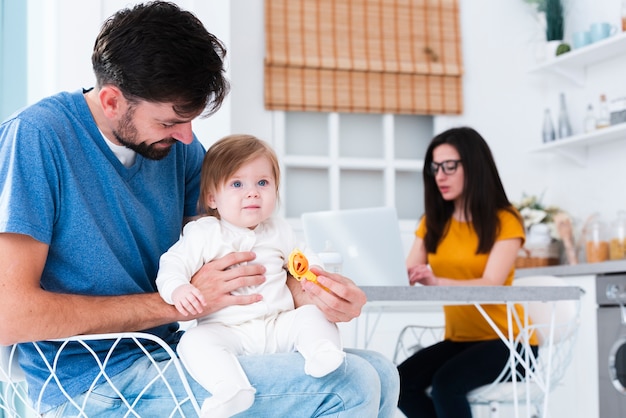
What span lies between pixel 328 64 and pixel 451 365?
2.13 m

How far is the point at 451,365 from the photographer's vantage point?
2.77 meters

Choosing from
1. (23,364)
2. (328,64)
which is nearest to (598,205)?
(328,64)

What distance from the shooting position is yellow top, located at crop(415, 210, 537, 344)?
2.99 m

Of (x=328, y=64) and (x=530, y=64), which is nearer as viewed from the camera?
(x=328, y=64)

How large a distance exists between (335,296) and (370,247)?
103 centimetres

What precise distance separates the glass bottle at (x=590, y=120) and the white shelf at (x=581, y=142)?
0.05m

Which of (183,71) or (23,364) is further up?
(183,71)

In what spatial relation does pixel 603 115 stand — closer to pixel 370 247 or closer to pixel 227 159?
pixel 370 247

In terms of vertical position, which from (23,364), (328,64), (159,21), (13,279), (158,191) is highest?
(328,64)

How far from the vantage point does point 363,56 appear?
4.55 m

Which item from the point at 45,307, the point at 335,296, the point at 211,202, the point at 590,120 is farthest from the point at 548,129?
the point at 45,307

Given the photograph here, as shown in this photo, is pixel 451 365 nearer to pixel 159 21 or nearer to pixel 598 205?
pixel 159 21

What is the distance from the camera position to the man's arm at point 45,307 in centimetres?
144

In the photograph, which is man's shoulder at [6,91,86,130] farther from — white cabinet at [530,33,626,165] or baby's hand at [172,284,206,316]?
white cabinet at [530,33,626,165]
